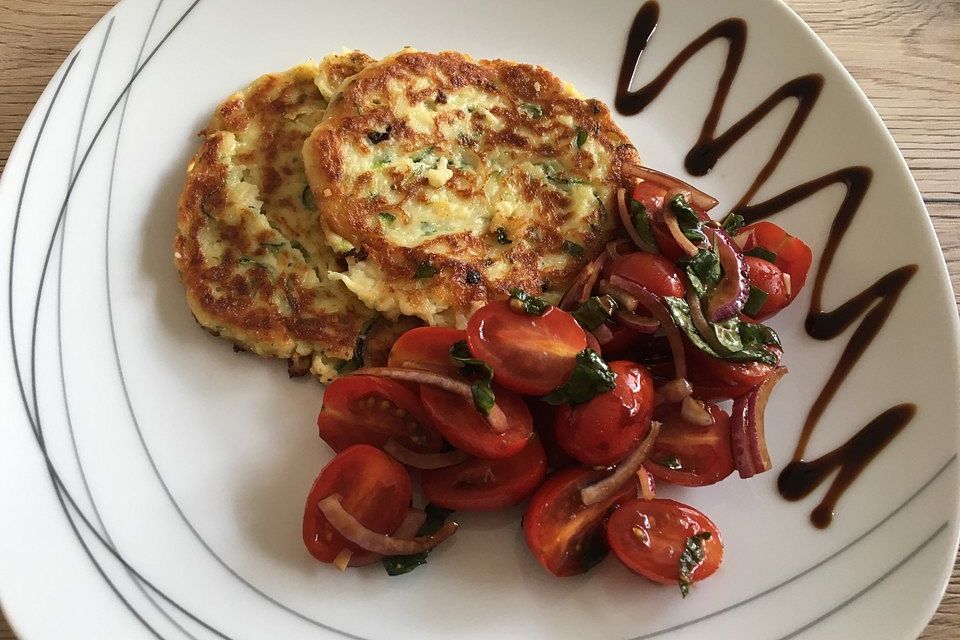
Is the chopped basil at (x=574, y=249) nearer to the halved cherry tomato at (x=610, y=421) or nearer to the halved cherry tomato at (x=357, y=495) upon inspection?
the halved cherry tomato at (x=610, y=421)

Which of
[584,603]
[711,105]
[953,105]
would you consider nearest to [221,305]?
[584,603]

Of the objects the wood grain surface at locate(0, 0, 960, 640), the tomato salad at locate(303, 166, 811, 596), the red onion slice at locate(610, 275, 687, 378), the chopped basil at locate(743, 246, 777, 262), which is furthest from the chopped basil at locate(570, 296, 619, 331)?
the wood grain surface at locate(0, 0, 960, 640)

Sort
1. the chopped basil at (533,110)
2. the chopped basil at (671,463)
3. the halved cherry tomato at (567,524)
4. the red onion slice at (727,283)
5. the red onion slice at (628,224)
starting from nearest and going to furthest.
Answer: the halved cherry tomato at (567,524)
the chopped basil at (671,463)
the red onion slice at (727,283)
the red onion slice at (628,224)
the chopped basil at (533,110)

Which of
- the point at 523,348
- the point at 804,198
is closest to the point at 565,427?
the point at 523,348

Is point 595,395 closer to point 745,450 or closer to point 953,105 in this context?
point 745,450

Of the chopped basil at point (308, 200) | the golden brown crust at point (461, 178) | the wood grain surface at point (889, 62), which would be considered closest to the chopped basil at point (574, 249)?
the golden brown crust at point (461, 178)

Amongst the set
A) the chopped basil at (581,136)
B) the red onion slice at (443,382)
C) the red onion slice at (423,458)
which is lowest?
the red onion slice at (423,458)

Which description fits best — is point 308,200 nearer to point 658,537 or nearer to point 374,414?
point 374,414
